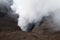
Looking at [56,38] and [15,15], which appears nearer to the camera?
[56,38]

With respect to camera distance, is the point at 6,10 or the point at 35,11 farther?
the point at 6,10

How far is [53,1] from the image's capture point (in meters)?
8.77

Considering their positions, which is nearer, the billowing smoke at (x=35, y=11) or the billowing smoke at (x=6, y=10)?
the billowing smoke at (x=35, y=11)

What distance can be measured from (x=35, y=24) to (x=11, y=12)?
10.2 ft

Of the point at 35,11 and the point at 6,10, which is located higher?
the point at 35,11

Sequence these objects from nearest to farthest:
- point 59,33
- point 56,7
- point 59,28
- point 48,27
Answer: point 59,33 → point 59,28 → point 48,27 → point 56,7

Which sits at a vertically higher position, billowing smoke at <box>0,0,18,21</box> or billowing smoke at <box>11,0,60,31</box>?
billowing smoke at <box>11,0,60,31</box>

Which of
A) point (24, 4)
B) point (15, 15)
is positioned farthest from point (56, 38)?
point (15, 15)

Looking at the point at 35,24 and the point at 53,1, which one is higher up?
the point at 53,1

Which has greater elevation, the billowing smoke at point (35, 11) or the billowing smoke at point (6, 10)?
the billowing smoke at point (35, 11)

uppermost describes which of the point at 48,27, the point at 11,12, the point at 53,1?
the point at 53,1

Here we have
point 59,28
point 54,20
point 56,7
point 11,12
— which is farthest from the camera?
point 11,12

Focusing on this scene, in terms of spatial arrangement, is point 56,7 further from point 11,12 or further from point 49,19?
point 11,12

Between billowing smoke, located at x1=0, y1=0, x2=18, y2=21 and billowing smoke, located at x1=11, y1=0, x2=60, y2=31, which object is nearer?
billowing smoke, located at x1=11, y1=0, x2=60, y2=31
